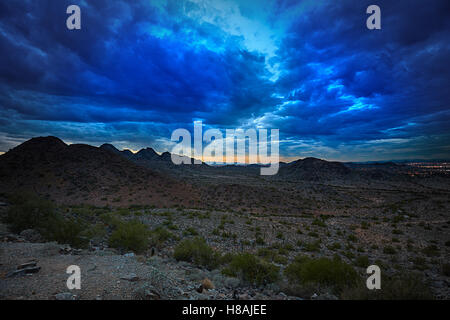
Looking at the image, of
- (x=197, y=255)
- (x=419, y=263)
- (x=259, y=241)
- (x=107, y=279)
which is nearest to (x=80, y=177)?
(x=259, y=241)

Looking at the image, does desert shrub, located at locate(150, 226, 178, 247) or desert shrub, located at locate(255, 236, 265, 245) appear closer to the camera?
desert shrub, located at locate(150, 226, 178, 247)

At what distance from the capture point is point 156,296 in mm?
4844

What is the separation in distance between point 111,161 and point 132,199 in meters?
18.3

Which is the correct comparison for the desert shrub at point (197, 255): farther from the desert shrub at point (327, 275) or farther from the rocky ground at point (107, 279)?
the desert shrub at point (327, 275)

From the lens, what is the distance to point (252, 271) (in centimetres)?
690

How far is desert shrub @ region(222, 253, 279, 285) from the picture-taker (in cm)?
661

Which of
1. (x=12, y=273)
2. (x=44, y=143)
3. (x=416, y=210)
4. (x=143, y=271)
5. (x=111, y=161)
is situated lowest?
(x=416, y=210)

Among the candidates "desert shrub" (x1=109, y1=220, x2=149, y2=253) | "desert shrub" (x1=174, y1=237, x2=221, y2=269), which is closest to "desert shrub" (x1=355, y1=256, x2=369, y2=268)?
"desert shrub" (x1=174, y1=237, x2=221, y2=269)

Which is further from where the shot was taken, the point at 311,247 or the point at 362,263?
the point at 311,247

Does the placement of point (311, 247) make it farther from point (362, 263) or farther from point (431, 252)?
point (431, 252)

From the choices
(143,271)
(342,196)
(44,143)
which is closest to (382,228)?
(143,271)

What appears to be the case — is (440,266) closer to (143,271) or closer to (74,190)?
(143,271)

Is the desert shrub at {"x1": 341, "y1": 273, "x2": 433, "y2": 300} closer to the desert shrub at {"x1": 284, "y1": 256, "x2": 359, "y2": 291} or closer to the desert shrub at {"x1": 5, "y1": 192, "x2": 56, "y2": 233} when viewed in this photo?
the desert shrub at {"x1": 284, "y1": 256, "x2": 359, "y2": 291}

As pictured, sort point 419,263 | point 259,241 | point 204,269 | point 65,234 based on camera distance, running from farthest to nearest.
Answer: point 259,241, point 419,263, point 65,234, point 204,269
